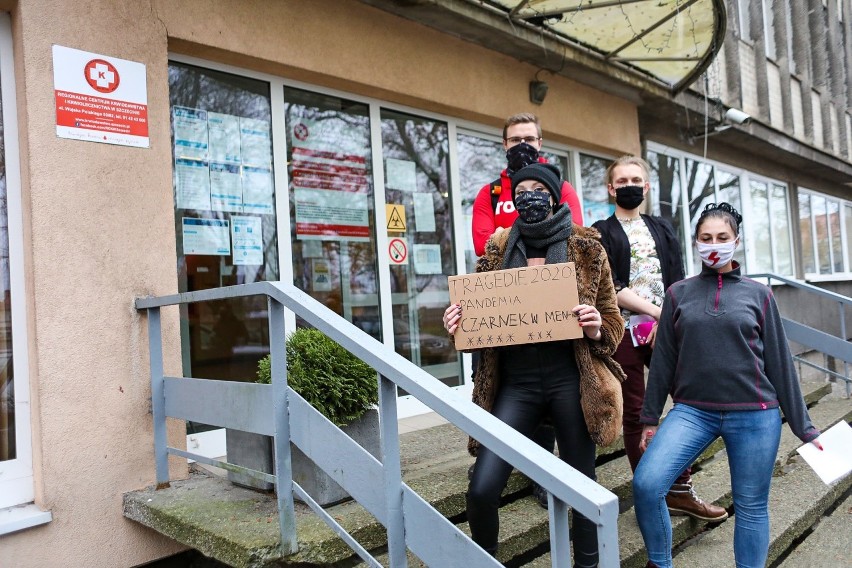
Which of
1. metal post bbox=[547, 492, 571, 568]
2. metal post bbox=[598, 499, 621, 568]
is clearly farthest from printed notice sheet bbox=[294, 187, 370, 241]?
metal post bbox=[598, 499, 621, 568]

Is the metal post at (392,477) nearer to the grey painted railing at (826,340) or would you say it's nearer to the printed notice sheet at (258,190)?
the printed notice sheet at (258,190)

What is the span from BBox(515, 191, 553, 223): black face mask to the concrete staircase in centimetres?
144

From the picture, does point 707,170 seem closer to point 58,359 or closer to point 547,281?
point 547,281

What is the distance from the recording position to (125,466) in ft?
10.7

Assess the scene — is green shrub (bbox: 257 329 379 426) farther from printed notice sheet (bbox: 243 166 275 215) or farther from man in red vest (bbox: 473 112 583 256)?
printed notice sheet (bbox: 243 166 275 215)

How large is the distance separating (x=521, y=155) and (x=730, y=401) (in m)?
1.33

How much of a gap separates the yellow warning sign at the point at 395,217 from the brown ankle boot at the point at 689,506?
9.41 ft

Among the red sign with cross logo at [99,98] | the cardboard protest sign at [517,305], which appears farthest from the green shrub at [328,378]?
the red sign with cross logo at [99,98]

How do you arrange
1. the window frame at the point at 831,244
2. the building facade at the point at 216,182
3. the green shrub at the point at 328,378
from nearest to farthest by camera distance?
the green shrub at the point at 328,378, the building facade at the point at 216,182, the window frame at the point at 831,244

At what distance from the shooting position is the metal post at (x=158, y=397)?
3307 millimetres

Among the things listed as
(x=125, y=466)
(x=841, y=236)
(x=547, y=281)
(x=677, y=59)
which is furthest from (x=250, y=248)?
(x=841, y=236)

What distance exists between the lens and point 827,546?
12.1ft

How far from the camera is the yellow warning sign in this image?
17.3ft

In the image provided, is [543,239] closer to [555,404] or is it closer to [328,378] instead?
[555,404]
